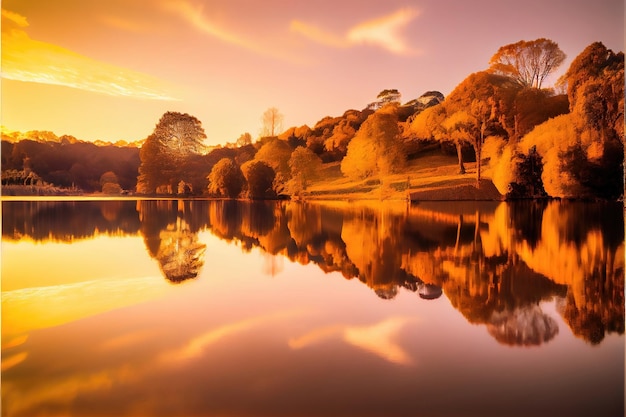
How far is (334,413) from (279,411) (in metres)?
0.46

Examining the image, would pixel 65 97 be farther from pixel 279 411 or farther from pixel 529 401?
pixel 529 401

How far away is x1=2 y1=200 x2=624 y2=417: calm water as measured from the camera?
380 centimetres

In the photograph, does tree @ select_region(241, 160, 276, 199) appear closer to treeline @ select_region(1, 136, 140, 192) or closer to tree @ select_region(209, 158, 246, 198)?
tree @ select_region(209, 158, 246, 198)

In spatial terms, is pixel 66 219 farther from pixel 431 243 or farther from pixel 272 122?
pixel 431 243

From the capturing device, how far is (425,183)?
41.1 feet

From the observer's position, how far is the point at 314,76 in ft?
32.3

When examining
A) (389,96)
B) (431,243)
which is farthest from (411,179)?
(431,243)

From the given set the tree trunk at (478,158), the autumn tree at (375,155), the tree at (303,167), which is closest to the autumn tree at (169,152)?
the tree at (303,167)

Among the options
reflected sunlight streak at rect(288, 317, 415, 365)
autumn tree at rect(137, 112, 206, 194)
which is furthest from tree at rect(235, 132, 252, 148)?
reflected sunlight streak at rect(288, 317, 415, 365)

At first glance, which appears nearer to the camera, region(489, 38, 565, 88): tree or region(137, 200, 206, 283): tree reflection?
region(137, 200, 206, 283): tree reflection

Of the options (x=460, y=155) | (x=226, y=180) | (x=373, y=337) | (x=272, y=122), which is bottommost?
(x=373, y=337)

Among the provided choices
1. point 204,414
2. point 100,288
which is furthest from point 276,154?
point 204,414

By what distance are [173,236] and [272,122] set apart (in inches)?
151

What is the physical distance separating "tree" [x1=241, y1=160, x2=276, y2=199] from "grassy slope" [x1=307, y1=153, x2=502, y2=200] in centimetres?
185
